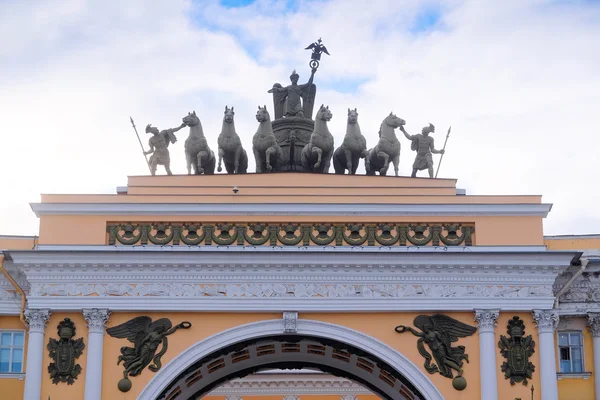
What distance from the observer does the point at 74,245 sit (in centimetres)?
2414

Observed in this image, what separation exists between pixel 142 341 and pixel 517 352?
6.50 m

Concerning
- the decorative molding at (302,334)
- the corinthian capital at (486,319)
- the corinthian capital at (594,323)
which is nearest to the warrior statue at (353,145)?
the decorative molding at (302,334)

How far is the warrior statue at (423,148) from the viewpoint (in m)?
26.7

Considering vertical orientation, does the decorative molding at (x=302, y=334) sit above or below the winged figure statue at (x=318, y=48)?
below

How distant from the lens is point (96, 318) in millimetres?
23766

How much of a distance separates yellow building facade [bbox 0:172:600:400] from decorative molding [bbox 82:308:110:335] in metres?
0.04

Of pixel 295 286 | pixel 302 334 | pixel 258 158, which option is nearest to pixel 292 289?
pixel 295 286

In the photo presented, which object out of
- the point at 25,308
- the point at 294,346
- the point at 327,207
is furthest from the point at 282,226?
the point at 25,308

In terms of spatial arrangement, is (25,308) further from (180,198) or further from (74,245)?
(180,198)

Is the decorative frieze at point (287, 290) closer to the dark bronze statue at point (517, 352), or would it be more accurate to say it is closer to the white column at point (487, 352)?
the white column at point (487, 352)

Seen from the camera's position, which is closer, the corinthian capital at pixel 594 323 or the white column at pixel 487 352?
the white column at pixel 487 352

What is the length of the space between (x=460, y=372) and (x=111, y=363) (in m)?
6.04

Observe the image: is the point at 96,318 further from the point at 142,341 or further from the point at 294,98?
the point at 294,98

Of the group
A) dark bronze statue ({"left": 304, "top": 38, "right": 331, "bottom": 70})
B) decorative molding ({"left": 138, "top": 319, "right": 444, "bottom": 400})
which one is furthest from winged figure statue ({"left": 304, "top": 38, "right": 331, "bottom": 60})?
decorative molding ({"left": 138, "top": 319, "right": 444, "bottom": 400})
